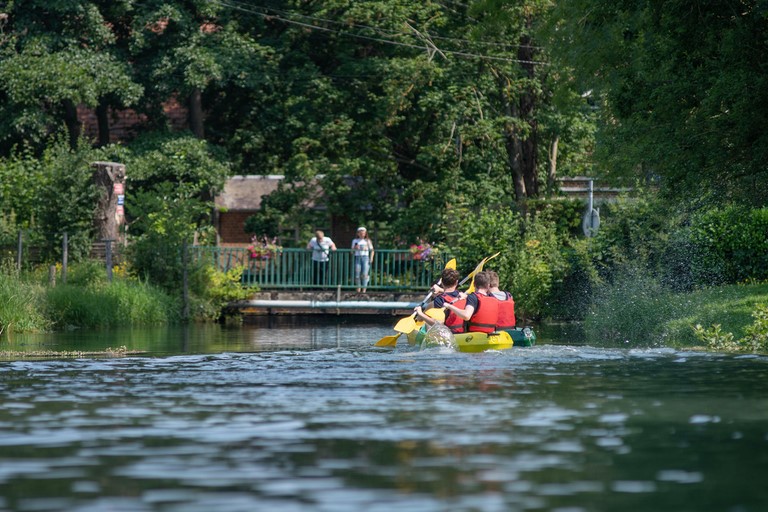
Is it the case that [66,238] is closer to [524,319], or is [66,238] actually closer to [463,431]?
[524,319]

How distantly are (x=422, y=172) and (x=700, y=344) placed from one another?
814 inches

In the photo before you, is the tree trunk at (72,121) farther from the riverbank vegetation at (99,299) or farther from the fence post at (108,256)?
the fence post at (108,256)

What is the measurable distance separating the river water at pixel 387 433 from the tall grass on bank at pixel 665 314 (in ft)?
11.7

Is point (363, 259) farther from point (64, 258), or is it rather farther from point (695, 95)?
point (695, 95)

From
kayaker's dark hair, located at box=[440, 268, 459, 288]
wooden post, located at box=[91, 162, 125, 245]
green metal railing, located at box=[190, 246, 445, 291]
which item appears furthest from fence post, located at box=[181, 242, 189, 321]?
kayaker's dark hair, located at box=[440, 268, 459, 288]

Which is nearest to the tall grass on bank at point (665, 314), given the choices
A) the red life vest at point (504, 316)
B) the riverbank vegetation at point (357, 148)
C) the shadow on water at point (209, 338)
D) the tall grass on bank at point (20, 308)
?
the riverbank vegetation at point (357, 148)

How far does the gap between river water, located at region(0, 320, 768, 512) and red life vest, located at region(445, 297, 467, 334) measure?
1762 millimetres

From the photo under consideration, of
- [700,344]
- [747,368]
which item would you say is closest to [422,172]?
[700,344]

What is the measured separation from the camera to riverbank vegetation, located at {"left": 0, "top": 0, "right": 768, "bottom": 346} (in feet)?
92.6

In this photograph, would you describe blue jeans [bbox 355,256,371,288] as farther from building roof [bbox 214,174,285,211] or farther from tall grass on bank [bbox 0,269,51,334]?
building roof [bbox 214,174,285,211]

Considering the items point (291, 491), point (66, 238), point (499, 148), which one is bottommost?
point (291, 491)

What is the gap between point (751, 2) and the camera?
768 inches

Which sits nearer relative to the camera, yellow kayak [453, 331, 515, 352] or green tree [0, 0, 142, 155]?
yellow kayak [453, 331, 515, 352]

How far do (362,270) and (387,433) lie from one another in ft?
82.0
